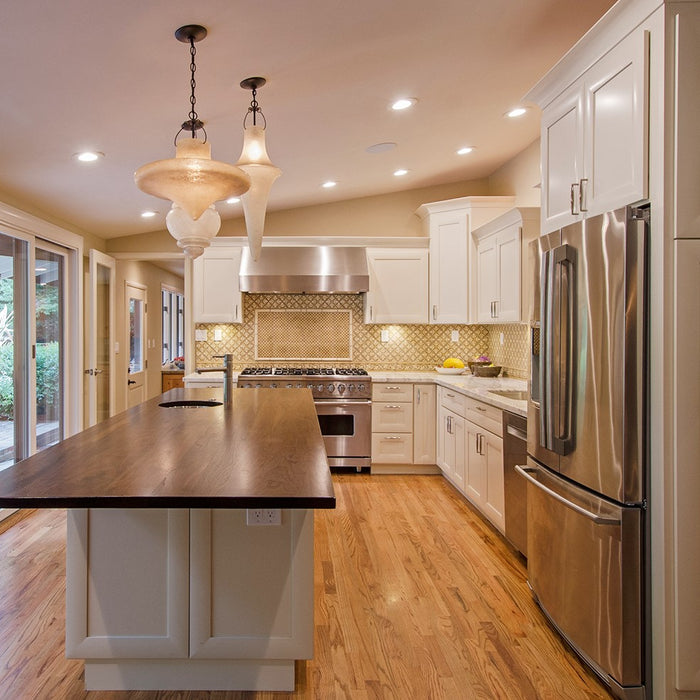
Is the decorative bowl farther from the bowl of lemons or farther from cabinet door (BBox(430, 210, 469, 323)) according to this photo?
cabinet door (BBox(430, 210, 469, 323))

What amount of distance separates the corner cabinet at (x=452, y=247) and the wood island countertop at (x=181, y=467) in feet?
9.11

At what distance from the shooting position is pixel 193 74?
2256 millimetres

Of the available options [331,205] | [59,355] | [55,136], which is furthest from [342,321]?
[55,136]

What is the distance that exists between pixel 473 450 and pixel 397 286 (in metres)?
2.00

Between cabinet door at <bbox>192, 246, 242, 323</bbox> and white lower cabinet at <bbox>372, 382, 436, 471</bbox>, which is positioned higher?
cabinet door at <bbox>192, 246, 242, 323</bbox>

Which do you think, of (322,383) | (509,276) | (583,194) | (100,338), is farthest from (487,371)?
(100,338)

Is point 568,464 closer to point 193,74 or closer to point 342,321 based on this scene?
point 193,74

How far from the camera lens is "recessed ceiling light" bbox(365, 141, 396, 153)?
12.8ft

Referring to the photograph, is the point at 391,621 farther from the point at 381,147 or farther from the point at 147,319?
the point at 147,319

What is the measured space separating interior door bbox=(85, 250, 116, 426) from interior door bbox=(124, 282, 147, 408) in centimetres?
119

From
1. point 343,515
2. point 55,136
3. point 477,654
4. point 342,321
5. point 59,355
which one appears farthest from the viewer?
point 342,321

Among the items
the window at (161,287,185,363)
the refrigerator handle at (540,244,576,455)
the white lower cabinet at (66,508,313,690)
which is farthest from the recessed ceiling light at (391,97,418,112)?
the window at (161,287,185,363)

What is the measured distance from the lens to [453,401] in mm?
4301

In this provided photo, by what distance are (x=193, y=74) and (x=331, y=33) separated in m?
0.62
